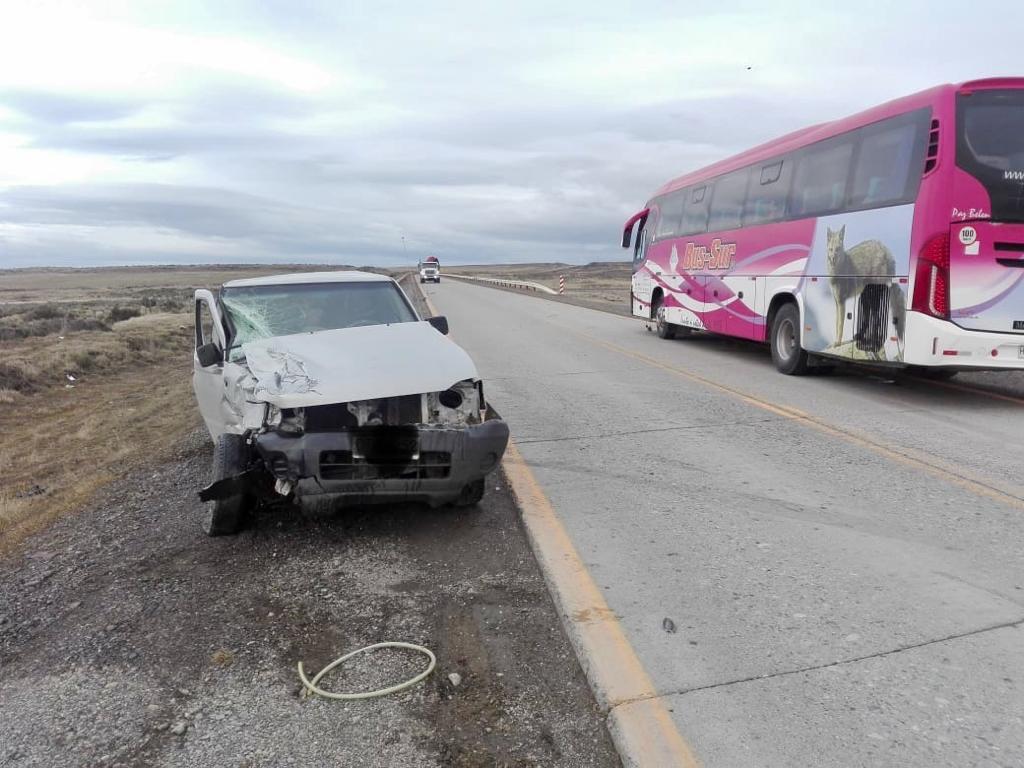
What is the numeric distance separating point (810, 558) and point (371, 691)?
260 centimetres

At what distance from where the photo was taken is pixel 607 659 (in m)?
3.47

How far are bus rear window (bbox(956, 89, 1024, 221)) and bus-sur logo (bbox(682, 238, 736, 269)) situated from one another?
216 inches

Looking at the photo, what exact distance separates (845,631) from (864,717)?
2.36 feet

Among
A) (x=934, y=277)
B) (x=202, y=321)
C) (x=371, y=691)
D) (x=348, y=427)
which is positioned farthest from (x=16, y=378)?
(x=934, y=277)

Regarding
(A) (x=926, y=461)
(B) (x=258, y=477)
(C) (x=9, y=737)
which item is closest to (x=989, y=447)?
(A) (x=926, y=461)

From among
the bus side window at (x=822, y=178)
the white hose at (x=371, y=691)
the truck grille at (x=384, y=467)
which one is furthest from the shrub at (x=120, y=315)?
the white hose at (x=371, y=691)

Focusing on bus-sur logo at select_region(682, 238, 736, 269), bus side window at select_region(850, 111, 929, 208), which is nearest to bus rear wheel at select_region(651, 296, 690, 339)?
bus-sur logo at select_region(682, 238, 736, 269)

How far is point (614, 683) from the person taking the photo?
3.29 meters

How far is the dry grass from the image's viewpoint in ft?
24.2

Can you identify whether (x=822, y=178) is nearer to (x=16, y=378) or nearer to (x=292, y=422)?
(x=292, y=422)

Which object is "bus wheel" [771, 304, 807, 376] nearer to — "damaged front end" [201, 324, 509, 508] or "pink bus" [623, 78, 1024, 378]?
"pink bus" [623, 78, 1024, 378]

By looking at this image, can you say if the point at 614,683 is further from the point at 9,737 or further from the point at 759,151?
the point at 759,151

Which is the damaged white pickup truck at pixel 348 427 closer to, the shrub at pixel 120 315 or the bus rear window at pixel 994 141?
the bus rear window at pixel 994 141

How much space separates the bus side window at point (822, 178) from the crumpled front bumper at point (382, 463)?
25.5 ft
